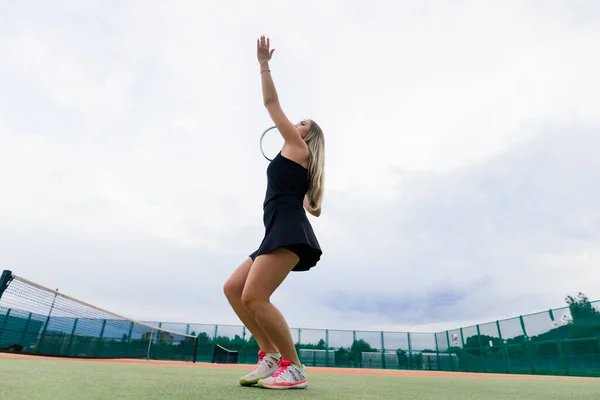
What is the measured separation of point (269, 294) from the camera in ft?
7.24

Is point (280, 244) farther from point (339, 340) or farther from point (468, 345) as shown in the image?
point (339, 340)

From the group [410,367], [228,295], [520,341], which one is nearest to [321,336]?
[410,367]

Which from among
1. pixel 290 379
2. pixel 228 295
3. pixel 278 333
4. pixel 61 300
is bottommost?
pixel 290 379

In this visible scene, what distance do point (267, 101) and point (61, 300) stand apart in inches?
354

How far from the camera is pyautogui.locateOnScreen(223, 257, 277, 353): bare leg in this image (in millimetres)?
2545

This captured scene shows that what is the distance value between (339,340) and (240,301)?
63.2ft

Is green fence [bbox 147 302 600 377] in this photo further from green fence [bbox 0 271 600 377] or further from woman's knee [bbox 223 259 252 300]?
woman's knee [bbox 223 259 252 300]

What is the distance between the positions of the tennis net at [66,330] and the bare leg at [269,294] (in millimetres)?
5576

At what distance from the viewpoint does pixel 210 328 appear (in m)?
20.4

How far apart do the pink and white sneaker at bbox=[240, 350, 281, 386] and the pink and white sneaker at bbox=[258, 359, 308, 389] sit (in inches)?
5.6

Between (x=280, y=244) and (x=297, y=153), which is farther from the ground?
(x=297, y=153)

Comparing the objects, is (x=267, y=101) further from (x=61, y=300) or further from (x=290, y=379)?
(x=61, y=300)

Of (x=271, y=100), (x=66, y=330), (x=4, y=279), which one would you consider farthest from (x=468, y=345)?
(x=271, y=100)

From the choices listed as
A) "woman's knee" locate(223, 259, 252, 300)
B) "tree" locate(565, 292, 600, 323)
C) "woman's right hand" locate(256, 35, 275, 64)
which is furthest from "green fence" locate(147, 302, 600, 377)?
"woman's right hand" locate(256, 35, 275, 64)
